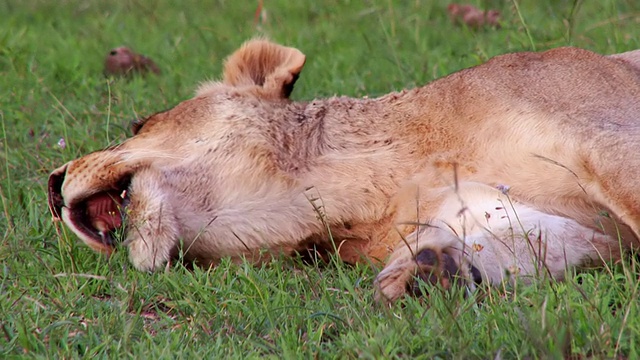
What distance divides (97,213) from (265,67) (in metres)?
0.98

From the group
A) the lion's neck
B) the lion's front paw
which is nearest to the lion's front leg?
the lion's front paw

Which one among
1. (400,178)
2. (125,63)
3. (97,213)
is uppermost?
(400,178)

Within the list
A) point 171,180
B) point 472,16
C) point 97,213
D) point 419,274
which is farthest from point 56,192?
point 472,16

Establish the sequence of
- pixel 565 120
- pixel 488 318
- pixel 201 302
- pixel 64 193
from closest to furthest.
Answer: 1. pixel 488 318
2. pixel 201 302
3. pixel 565 120
4. pixel 64 193

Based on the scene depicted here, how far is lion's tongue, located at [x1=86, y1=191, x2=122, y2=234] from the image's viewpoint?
376 cm

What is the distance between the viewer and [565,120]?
3.51 m

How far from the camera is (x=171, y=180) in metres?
3.73

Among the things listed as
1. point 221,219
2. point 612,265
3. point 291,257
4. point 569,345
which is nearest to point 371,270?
point 291,257

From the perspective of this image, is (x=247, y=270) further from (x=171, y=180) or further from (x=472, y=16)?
(x=472, y=16)

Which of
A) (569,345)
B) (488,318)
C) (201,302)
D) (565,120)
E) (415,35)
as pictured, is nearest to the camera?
(569,345)

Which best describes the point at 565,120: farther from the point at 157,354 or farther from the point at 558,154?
the point at 157,354

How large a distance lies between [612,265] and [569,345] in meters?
0.93

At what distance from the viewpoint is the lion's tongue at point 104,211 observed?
3.76 metres

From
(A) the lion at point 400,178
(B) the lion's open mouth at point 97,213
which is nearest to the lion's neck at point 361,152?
(A) the lion at point 400,178
